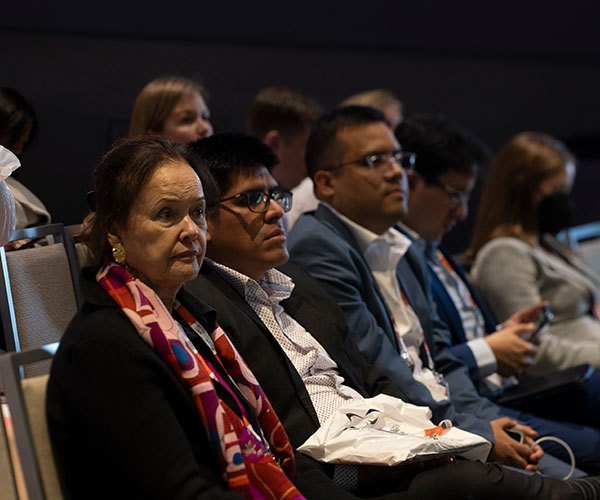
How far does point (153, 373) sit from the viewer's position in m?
1.98

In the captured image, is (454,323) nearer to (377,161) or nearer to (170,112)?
(377,161)

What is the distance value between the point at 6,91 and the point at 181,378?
1284 millimetres

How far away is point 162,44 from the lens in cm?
434

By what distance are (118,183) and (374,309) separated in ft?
3.94

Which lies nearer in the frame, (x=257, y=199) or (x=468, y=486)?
(x=468, y=486)

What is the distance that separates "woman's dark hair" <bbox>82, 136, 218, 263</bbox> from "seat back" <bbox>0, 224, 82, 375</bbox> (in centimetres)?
31

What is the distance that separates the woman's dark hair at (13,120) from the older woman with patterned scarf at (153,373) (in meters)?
0.67

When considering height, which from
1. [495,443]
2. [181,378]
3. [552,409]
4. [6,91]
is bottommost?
[552,409]

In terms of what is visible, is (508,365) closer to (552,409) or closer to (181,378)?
(552,409)

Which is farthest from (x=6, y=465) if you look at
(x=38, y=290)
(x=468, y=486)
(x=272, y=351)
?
(x=468, y=486)

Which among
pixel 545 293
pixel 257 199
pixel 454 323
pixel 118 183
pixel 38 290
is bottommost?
pixel 545 293

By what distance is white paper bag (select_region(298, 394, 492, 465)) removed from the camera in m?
2.34

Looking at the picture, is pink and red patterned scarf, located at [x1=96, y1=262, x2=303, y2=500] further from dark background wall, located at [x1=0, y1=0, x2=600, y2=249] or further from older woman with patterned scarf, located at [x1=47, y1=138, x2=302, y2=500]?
dark background wall, located at [x1=0, y1=0, x2=600, y2=249]

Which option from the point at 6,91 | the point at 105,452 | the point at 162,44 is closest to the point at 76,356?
the point at 105,452
